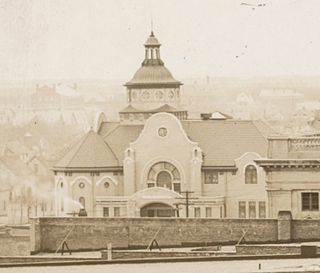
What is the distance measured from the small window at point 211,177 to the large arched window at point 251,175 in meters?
2.09

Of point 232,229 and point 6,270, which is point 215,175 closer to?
point 232,229

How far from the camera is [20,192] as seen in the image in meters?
109

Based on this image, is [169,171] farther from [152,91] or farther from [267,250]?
[267,250]

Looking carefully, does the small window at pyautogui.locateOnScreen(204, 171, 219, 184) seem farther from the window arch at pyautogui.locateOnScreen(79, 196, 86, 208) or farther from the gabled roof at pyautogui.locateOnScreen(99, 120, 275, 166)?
the window arch at pyautogui.locateOnScreen(79, 196, 86, 208)

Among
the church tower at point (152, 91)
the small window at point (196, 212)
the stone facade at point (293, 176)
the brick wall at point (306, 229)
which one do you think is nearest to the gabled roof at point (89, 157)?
the church tower at point (152, 91)

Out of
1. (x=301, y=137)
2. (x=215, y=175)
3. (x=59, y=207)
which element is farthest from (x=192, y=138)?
(x=301, y=137)

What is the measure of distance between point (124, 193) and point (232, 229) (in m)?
34.0

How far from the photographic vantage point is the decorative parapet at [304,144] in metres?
59.6

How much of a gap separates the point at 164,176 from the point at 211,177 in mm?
3071

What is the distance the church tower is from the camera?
96375 mm

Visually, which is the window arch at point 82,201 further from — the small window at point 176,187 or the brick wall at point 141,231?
the brick wall at point 141,231

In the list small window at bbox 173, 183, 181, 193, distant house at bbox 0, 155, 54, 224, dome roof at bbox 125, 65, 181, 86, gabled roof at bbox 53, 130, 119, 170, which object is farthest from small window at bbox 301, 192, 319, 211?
distant house at bbox 0, 155, 54, 224

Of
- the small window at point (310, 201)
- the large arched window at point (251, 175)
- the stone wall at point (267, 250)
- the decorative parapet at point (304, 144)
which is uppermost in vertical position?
the large arched window at point (251, 175)

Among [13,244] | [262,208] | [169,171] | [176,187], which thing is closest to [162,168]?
[169,171]
